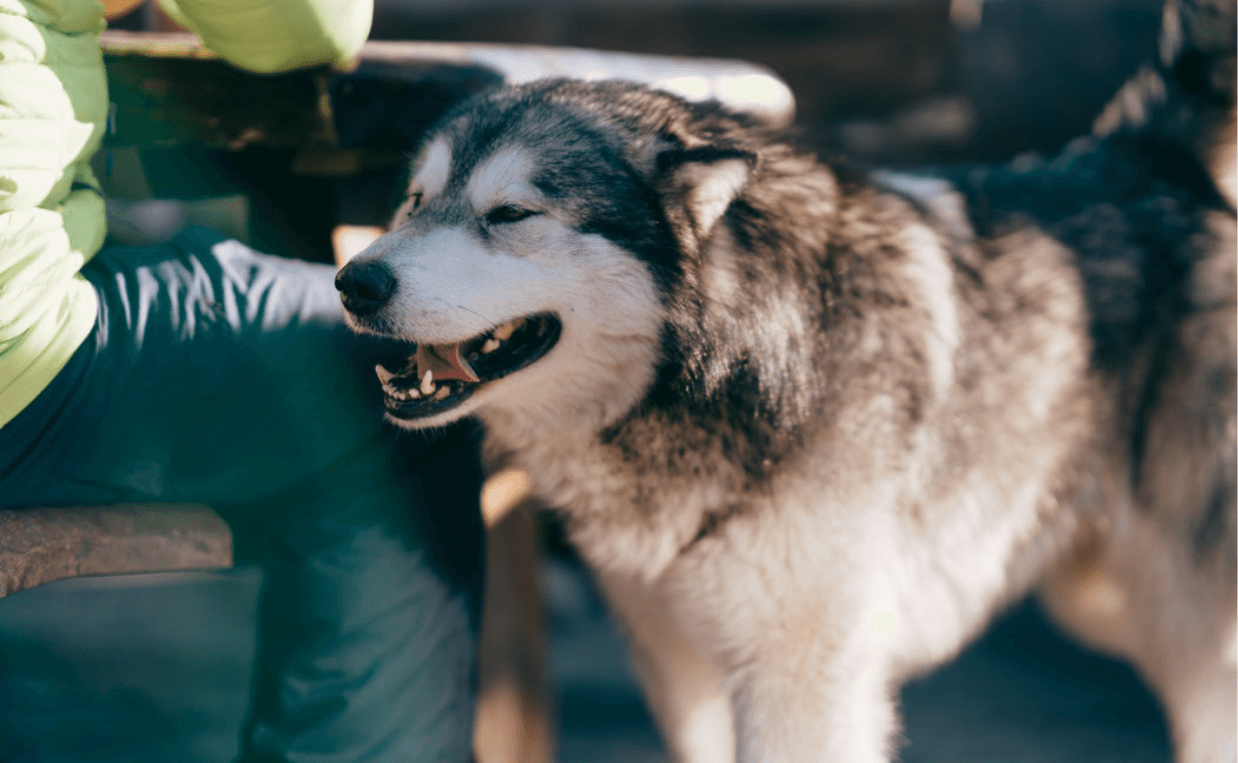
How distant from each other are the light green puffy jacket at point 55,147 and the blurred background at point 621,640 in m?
0.56

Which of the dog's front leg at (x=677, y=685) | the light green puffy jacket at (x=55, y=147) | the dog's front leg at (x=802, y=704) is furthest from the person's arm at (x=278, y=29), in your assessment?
the dog's front leg at (x=802, y=704)

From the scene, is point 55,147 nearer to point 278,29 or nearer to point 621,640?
point 278,29

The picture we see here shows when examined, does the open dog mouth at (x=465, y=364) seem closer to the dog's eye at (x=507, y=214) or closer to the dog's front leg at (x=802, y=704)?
the dog's eye at (x=507, y=214)

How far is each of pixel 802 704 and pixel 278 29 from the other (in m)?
1.72

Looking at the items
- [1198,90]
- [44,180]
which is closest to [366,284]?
[44,180]

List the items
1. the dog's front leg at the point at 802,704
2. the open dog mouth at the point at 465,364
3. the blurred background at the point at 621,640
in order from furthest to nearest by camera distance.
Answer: the blurred background at the point at 621,640 < the dog's front leg at the point at 802,704 < the open dog mouth at the point at 465,364

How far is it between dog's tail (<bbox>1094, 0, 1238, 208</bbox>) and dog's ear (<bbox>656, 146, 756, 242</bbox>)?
4.42ft

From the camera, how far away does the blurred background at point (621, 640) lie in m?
2.53

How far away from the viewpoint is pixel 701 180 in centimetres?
179

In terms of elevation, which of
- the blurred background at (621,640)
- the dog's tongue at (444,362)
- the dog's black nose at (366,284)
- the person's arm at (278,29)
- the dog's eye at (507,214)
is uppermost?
the person's arm at (278,29)

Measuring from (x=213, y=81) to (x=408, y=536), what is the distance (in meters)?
1.11

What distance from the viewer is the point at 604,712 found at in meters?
3.24

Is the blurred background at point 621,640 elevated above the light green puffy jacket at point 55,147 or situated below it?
below

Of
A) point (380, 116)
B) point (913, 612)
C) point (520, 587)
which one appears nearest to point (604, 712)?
point (520, 587)
